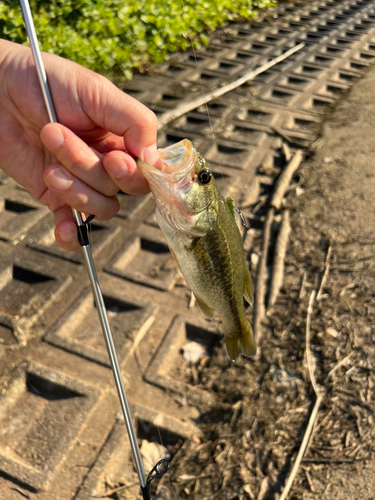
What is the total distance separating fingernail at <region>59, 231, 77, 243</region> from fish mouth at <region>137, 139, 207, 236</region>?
2.19 ft

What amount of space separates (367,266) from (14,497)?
11.2 feet

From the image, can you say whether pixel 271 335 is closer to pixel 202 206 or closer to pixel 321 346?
pixel 321 346

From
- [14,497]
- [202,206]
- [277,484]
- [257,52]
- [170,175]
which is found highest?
[170,175]

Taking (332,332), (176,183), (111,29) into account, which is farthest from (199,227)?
(111,29)

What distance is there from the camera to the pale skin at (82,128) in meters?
2.10

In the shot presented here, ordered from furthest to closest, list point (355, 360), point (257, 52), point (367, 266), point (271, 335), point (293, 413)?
point (257, 52) < point (367, 266) < point (271, 335) < point (355, 360) < point (293, 413)

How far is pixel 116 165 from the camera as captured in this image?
6.82 feet

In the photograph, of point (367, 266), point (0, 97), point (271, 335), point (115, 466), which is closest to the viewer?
point (0, 97)

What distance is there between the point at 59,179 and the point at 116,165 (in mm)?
320

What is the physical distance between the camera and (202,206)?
6.70 ft

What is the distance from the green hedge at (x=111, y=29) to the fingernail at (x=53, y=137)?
4947 millimetres

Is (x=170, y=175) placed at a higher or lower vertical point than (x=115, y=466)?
higher

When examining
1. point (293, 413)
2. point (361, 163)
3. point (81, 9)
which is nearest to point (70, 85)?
point (293, 413)

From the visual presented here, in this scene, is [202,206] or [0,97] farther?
[0,97]
